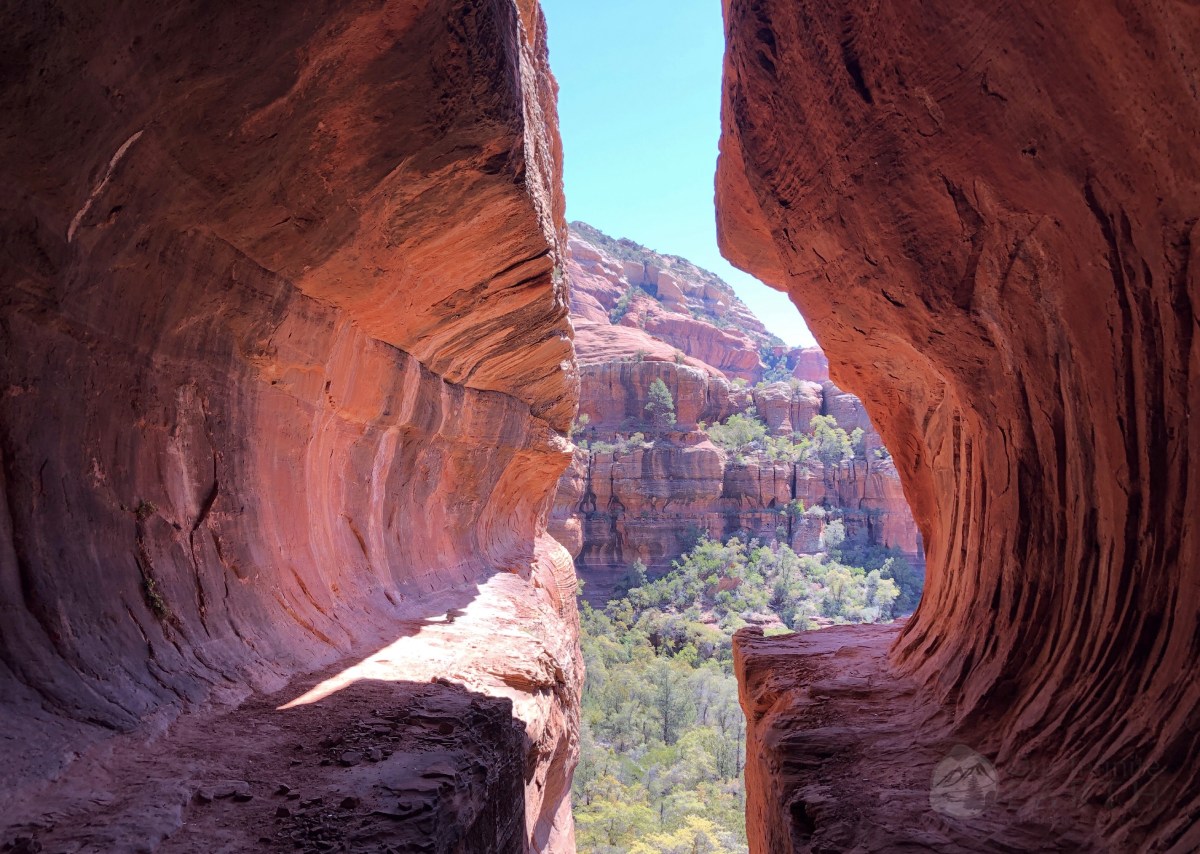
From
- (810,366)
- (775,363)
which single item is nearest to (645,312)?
(810,366)

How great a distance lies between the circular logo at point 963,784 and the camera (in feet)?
10.3

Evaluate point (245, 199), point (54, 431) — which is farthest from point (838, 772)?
point (245, 199)

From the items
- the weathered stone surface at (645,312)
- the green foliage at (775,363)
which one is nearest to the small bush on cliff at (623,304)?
the weathered stone surface at (645,312)

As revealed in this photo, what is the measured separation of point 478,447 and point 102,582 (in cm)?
669

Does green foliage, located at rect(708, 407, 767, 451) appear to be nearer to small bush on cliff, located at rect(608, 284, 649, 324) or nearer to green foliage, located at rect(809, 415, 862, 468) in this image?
green foliage, located at rect(809, 415, 862, 468)

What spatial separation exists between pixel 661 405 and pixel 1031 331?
39.4m

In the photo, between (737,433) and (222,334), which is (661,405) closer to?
(737,433)

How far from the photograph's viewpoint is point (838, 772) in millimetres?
3730

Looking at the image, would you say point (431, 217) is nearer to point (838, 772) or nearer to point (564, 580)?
point (838, 772)

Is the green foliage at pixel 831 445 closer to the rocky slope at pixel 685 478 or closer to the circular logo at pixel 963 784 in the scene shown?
the rocky slope at pixel 685 478

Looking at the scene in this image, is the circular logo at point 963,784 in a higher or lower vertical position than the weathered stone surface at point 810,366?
lower

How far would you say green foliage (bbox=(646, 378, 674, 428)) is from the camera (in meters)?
42.8

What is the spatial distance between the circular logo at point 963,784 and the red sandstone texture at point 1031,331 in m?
0.08

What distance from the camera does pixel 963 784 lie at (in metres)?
3.36
